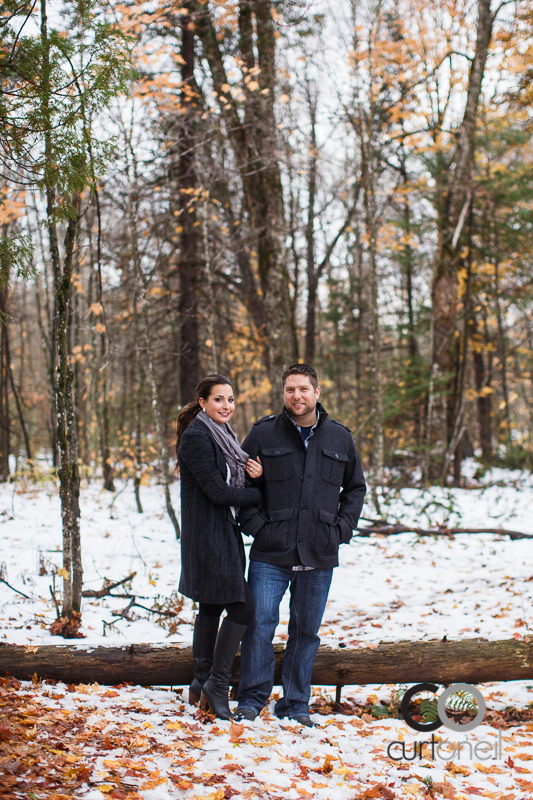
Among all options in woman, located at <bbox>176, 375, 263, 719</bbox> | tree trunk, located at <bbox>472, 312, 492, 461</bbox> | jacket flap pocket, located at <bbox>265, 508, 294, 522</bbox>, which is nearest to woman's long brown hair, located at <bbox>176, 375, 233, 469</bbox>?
woman, located at <bbox>176, 375, 263, 719</bbox>

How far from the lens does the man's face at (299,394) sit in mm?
3477

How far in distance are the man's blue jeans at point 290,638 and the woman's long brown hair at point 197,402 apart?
95 centimetres

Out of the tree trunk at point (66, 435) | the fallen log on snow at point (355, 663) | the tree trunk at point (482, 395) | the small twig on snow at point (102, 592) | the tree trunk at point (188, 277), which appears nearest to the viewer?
the fallen log on snow at point (355, 663)

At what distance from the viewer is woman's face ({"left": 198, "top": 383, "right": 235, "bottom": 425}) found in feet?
11.6

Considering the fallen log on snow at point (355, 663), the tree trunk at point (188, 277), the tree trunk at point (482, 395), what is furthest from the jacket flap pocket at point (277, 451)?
the tree trunk at point (482, 395)

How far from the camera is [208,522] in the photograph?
11.1ft

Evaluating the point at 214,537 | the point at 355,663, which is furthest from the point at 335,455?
the point at 355,663

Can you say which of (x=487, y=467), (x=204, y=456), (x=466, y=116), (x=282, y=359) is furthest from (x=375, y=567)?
(x=466, y=116)

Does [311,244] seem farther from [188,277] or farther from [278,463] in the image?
[278,463]

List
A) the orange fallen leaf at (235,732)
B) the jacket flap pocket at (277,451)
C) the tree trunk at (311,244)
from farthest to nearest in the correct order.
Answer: the tree trunk at (311,244), the jacket flap pocket at (277,451), the orange fallen leaf at (235,732)

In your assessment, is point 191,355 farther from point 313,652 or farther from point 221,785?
point 221,785

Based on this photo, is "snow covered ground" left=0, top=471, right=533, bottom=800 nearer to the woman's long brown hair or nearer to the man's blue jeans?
the man's blue jeans

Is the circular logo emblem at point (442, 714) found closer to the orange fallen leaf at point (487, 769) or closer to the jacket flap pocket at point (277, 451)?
the orange fallen leaf at point (487, 769)

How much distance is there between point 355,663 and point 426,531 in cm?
424
